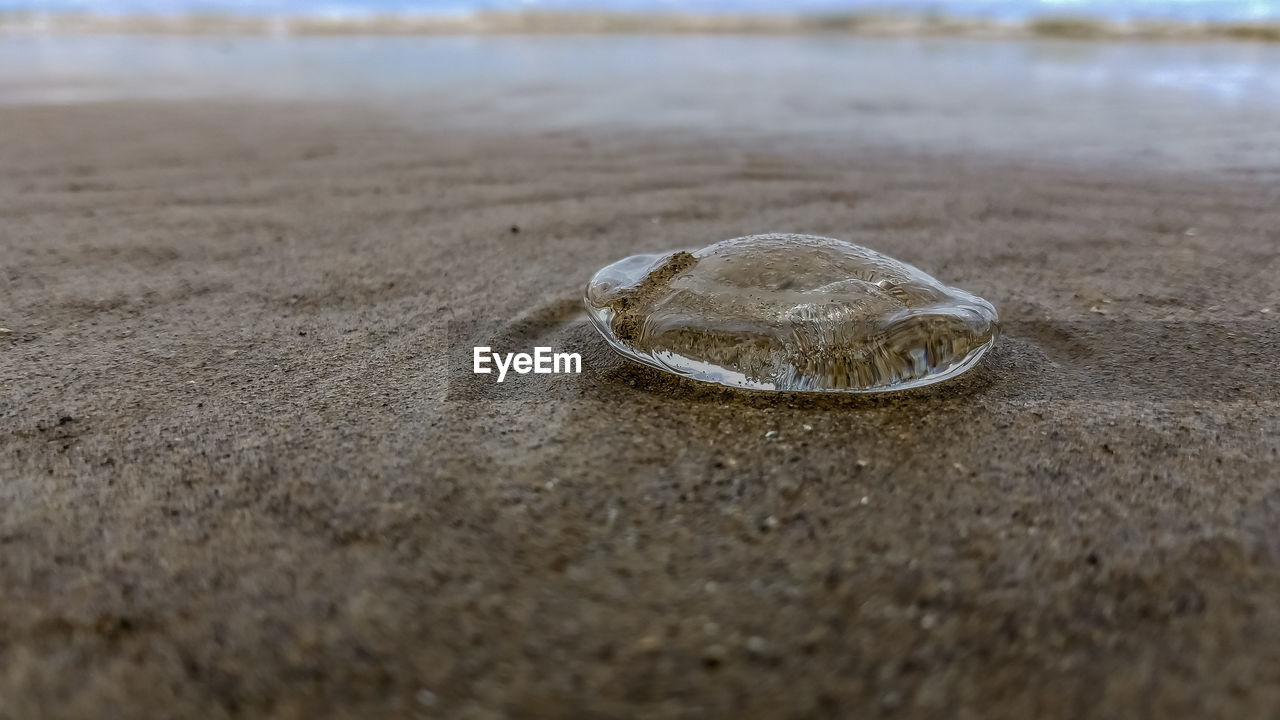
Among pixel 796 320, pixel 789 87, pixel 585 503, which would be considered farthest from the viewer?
pixel 789 87

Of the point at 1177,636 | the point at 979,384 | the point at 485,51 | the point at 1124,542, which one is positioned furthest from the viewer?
the point at 485,51

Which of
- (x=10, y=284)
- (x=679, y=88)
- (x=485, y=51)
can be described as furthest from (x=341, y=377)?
(x=485, y=51)

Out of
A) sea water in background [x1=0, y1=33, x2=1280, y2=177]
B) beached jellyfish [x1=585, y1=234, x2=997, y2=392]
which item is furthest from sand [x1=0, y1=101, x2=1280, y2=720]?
sea water in background [x1=0, y1=33, x2=1280, y2=177]

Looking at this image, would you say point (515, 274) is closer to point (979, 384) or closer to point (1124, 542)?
point (979, 384)

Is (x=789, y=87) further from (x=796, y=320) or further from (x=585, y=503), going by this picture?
(x=585, y=503)

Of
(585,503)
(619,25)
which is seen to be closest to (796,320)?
(585,503)

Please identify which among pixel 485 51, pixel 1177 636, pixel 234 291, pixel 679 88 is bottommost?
pixel 1177 636
